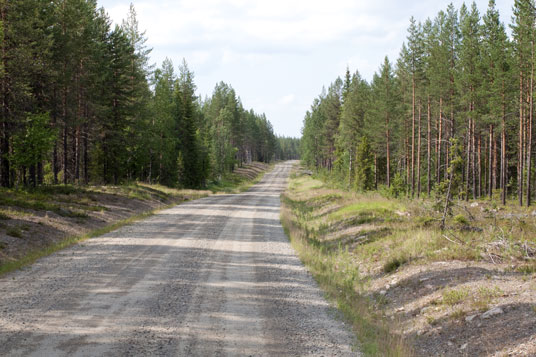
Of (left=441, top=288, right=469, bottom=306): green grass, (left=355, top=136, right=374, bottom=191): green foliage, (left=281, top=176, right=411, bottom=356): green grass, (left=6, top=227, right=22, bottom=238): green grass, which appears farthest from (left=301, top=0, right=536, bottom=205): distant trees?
(left=6, top=227, right=22, bottom=238): green grass

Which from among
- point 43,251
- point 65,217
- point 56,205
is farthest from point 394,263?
point 56,205

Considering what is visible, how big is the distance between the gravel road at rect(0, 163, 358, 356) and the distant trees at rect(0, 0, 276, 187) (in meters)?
14.4

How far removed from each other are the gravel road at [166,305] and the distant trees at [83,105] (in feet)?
47.1

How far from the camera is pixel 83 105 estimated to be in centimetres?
3142

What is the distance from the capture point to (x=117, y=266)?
9.97 m

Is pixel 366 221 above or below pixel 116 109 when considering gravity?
below

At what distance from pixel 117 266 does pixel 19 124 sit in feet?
58.4

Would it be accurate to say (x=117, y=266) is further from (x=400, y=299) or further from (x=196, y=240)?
(x=400, y=299)

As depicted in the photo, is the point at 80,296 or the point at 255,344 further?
the point at 80,296

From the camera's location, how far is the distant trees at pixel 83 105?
22047 mm

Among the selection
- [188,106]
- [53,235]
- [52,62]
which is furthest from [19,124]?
[188,106]

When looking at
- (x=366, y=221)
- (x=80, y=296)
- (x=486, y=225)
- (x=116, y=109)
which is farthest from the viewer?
(x=116, y=109)

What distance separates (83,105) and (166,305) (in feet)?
94.1

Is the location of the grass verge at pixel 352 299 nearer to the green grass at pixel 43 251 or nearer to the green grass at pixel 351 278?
the green grass at pixel 351 278
